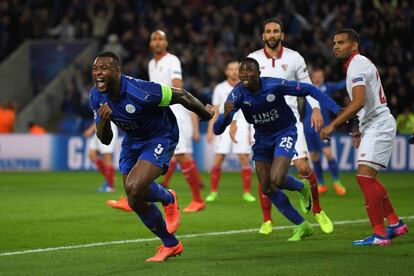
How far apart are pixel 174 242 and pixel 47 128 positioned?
19235 mm

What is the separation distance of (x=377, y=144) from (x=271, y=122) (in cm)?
122

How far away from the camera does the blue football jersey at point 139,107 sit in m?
8.49

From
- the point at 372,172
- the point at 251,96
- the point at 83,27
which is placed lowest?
the point at 372,172

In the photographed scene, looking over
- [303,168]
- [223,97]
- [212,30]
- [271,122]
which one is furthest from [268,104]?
[212,30]

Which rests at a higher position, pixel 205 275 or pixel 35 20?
pixel 35 20

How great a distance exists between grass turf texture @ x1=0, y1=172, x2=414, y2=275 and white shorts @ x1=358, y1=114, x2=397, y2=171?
89 cm

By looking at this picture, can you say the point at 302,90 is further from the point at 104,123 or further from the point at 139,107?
the point at 104,123

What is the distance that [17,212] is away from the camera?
1342cm

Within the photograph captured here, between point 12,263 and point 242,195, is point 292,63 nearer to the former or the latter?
point 12,263

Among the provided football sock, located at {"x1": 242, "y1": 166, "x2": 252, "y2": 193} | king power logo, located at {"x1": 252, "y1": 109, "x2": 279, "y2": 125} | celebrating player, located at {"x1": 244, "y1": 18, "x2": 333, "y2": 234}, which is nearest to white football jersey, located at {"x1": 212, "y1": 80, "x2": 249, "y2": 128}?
football sock, located at {"x1": 242, "y1": 166, "x2": 252, "y2": 193}

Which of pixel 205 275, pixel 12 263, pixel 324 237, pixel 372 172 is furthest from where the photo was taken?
pixel 324 237

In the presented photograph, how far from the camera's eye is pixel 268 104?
32.3 feet

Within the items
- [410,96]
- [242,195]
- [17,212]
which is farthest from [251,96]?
[410,96]

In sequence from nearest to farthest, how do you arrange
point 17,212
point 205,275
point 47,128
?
point 205,275, point 17,212, point 47,128
